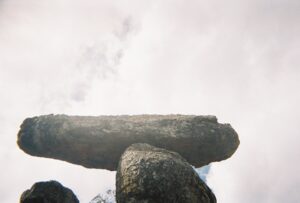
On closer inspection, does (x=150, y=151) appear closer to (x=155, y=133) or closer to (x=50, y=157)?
(x=155, y=133)

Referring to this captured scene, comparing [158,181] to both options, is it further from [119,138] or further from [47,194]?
[47,194]

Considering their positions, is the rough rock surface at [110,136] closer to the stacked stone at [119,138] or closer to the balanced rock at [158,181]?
the stacked stone at [119,138]

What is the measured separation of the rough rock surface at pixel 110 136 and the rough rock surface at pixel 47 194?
145 centimetres

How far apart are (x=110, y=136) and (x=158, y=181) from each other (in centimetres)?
383

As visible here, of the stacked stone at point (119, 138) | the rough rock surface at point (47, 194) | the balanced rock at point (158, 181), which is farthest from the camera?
the rough rock surface at point (47, 194)

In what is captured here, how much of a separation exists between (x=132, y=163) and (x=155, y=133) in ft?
8.70

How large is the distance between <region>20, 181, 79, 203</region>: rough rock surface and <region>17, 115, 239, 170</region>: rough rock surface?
145cm

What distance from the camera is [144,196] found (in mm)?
12008

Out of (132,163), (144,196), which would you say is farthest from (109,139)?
(144,196)

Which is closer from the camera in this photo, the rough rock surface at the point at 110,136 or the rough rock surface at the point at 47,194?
the rough rock surface at the point at 110,136

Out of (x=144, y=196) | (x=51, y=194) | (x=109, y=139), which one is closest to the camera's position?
(x=144, y=196)

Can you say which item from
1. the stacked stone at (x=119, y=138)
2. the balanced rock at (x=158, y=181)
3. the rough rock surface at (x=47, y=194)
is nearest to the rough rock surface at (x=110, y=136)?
the stacked stone at (x=119, y=138)

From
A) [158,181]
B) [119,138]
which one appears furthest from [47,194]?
[158,181]

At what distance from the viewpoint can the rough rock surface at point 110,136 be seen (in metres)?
15.2
